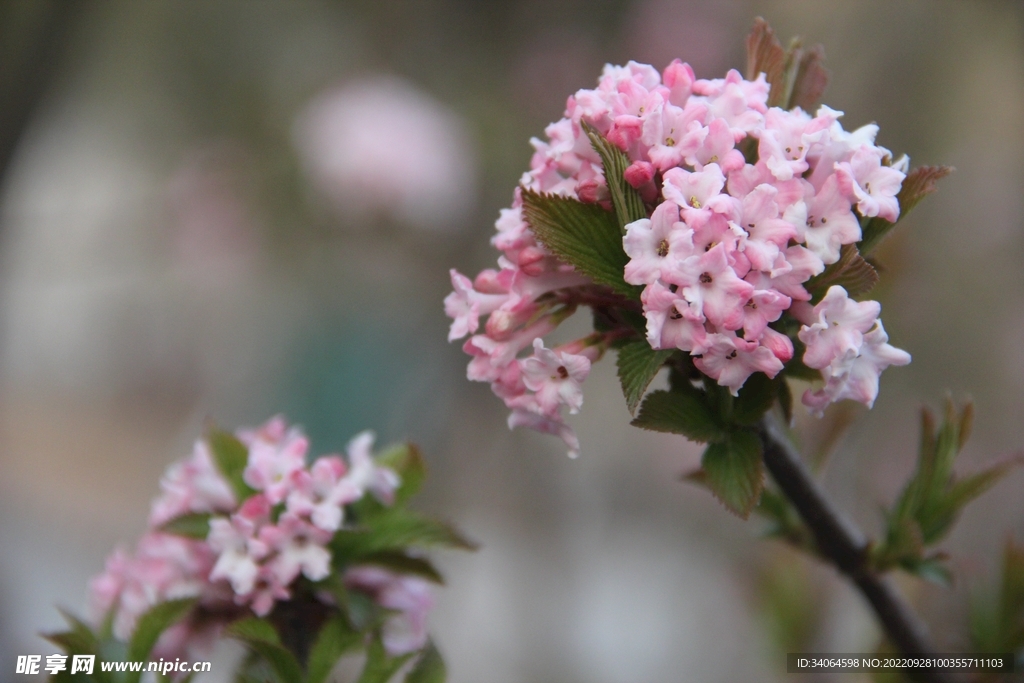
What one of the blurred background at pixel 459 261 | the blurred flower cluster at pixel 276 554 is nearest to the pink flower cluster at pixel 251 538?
the blurred flower cluster at pixel 276 554

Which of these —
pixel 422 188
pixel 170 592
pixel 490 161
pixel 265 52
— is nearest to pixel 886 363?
pixel 170 592

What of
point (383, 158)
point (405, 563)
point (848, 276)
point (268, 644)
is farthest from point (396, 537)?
point (383, 158)

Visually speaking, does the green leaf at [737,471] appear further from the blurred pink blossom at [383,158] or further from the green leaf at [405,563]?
the blurred pink blossom at [383,158]

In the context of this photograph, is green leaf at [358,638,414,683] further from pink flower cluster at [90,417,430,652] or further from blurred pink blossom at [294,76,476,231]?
blurred pink blossom at [294,76,476,231]

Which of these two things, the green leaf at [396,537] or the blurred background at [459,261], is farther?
the blurred background at [459,261]

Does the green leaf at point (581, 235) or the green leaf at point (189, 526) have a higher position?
the green leaf at point (581, 235)

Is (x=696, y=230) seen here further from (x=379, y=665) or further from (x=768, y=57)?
(x=379, y=665)
